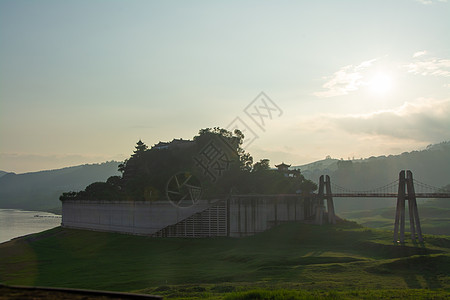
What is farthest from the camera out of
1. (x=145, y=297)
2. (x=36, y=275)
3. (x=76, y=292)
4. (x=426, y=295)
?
(x=36, y=275)

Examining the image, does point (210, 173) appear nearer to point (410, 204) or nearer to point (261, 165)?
point (261, 165)

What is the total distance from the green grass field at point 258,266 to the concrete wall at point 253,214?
2.59 meters

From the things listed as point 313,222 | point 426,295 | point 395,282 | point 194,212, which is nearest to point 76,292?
point 426,295

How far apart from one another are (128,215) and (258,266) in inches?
1896

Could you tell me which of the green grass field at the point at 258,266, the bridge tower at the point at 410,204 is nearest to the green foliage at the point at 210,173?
the green grass field at the point at 258,266

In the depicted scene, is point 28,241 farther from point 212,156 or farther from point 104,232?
point 212,156

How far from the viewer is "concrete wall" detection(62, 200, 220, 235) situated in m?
78.7

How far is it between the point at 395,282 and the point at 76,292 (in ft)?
90.4

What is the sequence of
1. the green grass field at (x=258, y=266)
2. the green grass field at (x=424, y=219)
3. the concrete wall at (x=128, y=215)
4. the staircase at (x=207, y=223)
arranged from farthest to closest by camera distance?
the green grass field at (x=424, y=219)
the concrete wall at (x=128, y=215)
the staircase at (x=207, y=223)
the green grass field at (x=258, y=266)

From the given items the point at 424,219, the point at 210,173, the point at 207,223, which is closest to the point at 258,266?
the point at 207,223

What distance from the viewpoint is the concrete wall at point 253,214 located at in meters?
75.1

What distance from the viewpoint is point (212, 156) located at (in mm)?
93438

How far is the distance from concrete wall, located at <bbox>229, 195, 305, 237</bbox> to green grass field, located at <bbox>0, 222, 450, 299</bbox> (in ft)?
8.50

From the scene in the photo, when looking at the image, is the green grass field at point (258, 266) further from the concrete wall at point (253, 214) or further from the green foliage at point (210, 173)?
the green foliage at point (210, 173)
